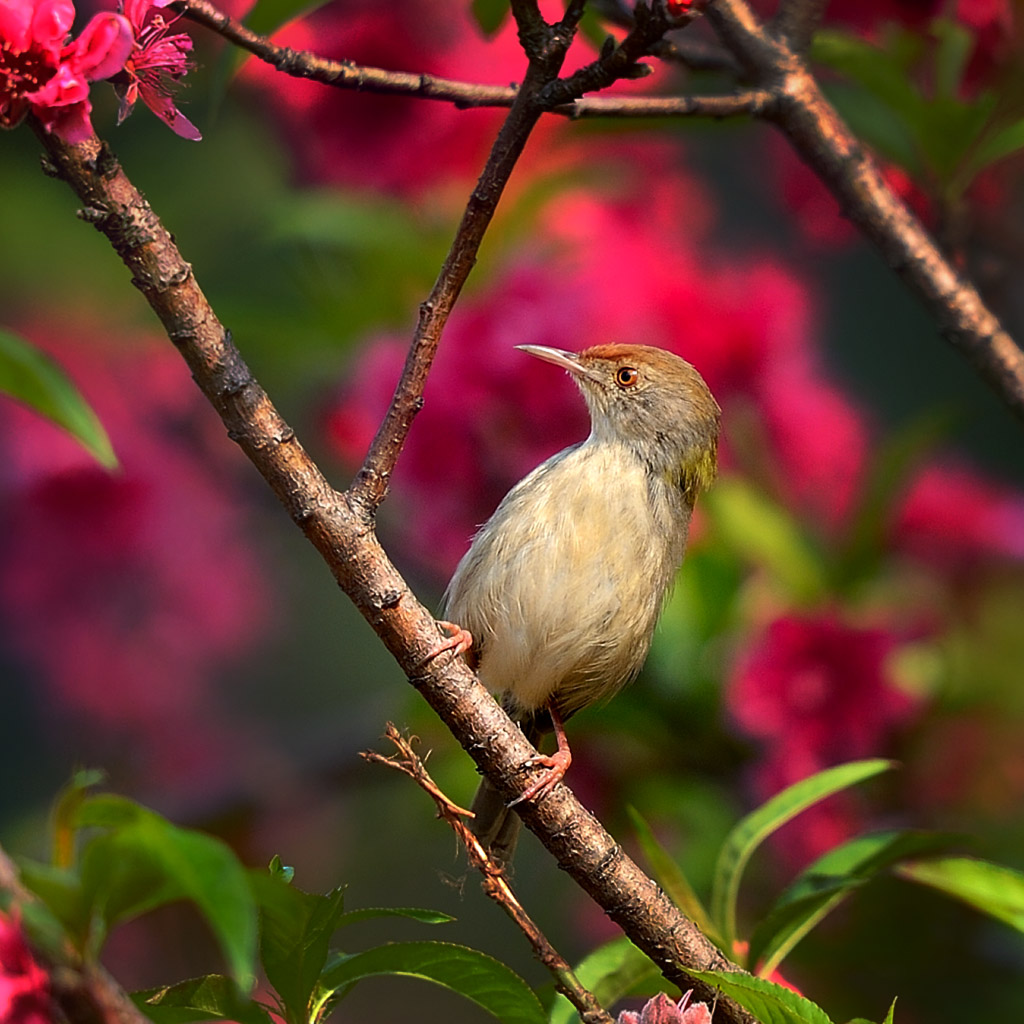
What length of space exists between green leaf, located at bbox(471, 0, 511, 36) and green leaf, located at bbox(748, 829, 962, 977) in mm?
1817

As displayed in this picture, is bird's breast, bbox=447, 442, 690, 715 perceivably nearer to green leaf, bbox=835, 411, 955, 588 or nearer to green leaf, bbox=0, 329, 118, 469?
green leaf, bbox=835, 411, 955, 588

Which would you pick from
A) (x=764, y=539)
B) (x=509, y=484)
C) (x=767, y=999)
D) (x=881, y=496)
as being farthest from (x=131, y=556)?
(x=767, y=999)

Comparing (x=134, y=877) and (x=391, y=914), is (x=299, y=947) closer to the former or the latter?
(x=391, y=914)

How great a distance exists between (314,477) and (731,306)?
7.31 ft

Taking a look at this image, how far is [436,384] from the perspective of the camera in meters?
3.28

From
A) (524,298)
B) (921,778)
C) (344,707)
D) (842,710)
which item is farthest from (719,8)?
(344,707)

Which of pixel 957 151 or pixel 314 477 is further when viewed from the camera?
pixel 957 151

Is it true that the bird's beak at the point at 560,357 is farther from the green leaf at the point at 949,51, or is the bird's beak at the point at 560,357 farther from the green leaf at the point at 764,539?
the green leaf at the point at 949,51

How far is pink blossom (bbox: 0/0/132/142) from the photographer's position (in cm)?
150

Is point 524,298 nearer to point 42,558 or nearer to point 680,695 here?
point 680,695

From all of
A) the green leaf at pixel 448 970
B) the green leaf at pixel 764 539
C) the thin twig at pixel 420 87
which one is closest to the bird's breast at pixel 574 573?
the green leaf at pixel 764 539

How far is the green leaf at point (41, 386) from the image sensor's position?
4.53ft

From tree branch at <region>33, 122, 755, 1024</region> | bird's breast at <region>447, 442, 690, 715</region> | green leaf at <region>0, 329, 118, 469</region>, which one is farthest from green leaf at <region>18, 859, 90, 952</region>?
bird's breast at <region>447, 442, 690, 715</region>

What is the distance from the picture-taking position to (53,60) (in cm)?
152
